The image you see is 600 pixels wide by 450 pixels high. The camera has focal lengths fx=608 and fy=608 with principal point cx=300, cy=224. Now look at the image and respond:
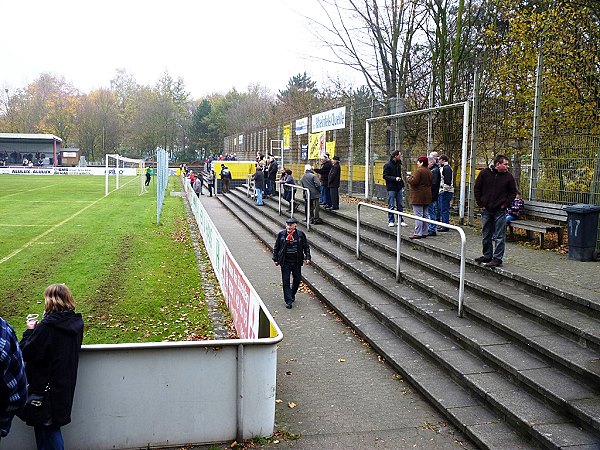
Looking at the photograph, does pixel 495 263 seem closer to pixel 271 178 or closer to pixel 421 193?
pixel 421 193

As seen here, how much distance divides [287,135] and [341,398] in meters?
25.1

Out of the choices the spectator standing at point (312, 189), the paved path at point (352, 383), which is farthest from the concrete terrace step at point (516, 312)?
the spectator standing at point (312, 189)

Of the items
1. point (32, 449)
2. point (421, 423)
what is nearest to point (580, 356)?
point (421, 423)

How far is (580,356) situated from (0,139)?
276ft

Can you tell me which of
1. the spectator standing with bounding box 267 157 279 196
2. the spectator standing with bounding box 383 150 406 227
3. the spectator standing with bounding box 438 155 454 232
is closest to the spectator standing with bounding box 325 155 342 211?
the spectator standing with bounding box 383 150 406 227

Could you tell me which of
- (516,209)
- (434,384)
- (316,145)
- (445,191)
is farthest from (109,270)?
(316,145)

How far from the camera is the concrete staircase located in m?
5.59

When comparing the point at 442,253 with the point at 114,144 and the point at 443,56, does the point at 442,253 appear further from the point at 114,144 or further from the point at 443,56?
the point at 114,144

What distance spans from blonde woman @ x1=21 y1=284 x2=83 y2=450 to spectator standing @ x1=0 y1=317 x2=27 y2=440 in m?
0.89

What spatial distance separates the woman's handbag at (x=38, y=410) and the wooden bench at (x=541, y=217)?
8.83 meters

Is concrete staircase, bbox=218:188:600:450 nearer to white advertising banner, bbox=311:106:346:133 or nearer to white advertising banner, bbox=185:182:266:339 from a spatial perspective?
white advertising banner, bbox=185:182:266:339

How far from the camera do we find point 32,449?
17.4 feet

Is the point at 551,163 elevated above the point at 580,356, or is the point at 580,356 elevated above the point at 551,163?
the point at 551,163

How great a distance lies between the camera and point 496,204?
9258 mm
